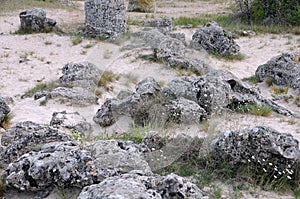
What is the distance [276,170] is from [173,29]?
37.4 ft

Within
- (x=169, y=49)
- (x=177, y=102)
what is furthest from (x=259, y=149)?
(x=169, y=49)

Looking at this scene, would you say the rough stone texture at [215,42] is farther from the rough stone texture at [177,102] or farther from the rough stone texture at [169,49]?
the rough stone texture at [177,102]

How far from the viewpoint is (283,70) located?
10.1 m

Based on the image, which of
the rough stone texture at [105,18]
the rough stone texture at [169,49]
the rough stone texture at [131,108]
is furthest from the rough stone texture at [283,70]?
the rough stone texture at [105,18]

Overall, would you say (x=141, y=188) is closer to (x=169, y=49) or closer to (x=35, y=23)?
(x=169, y=49)

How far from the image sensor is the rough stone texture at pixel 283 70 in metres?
9.85

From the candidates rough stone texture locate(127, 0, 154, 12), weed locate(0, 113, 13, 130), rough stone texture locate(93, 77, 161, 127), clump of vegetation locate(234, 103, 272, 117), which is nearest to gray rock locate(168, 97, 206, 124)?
rough stone texture locate(93, 77, 161, 127)

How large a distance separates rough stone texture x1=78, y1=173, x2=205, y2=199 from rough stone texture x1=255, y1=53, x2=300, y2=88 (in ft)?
22.1

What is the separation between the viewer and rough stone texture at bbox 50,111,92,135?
20.9 feet

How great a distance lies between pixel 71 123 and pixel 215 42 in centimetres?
733

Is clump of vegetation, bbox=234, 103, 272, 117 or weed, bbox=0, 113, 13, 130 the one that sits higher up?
clump of vegetation, bbox=234, 103, 272, 117

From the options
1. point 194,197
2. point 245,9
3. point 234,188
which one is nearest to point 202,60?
point 245,9

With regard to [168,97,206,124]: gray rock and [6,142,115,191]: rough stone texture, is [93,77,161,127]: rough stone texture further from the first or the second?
[6,142,115,191]: rough stone texture

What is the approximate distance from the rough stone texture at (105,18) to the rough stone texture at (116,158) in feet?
32.2
